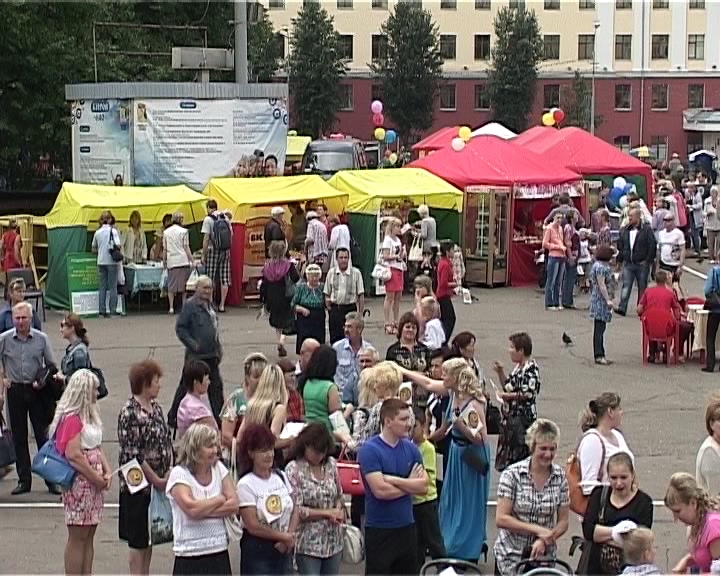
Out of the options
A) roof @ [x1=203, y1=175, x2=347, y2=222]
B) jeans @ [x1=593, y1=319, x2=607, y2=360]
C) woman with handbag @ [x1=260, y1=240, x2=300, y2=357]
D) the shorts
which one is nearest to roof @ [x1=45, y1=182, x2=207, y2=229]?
roof @ [x1=203, y1=175, x2=347, y2=222]

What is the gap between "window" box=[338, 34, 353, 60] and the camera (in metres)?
66.7

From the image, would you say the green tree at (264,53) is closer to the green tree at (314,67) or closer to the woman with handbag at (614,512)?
the green tree at (314,67)

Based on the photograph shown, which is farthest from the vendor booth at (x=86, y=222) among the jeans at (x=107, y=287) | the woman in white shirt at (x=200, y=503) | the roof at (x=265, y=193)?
the woman in white shirt at (x=200, y=503)

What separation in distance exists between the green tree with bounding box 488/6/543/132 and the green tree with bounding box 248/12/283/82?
36.4ft

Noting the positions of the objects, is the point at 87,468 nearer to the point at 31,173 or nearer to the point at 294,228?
the point at 294,228

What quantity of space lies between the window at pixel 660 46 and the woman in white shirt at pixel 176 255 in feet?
162

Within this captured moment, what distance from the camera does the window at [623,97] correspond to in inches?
2718

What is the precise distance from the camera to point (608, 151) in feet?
95.0

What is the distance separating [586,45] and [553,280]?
47.8 m

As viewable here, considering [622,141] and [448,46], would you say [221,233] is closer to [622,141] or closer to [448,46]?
[448,46]

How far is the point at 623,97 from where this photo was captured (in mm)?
69312

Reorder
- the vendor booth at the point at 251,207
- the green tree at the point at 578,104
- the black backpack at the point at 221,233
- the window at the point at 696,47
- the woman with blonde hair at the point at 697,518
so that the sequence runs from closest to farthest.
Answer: the woman with blonde hair at the point at 697,518 < the black backpack at the point at 221,233 < the vendor booth at the point at 251,207 < the green tree at the point at 578,104 < the window at the point at 696,47

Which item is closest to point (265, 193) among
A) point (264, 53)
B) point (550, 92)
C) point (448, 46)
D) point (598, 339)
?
point (598, 339)

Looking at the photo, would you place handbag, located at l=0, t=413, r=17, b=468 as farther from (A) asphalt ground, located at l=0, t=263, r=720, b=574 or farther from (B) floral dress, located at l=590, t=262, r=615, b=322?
(B) floral dress, located at l=590, t=262, r=615, b=322
